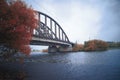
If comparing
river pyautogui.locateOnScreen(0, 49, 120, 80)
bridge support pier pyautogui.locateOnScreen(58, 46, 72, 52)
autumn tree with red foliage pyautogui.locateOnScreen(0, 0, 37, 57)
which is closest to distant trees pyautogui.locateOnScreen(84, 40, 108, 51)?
bridge support pier pyautogui.locateOnScreen(58, 46, 72, 52)

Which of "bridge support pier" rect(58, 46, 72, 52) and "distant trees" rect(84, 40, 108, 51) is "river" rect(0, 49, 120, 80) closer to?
"distant trees" rect(84, 40, 108, 51)

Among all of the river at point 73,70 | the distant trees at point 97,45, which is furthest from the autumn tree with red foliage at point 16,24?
the distant trees at point 97,45

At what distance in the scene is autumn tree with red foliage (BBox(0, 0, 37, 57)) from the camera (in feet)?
78.2

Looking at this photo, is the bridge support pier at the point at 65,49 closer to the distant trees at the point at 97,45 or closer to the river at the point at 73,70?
the distant trees at the point at 97,45

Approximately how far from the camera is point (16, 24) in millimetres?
24703

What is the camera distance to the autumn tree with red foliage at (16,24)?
78.2 feet

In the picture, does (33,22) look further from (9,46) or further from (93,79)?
(93,79)

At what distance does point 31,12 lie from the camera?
2703cm

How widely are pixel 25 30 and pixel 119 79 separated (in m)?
17.0

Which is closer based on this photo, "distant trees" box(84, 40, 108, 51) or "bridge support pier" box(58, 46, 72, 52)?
"distant trees" box(84, 40, 108, 51)

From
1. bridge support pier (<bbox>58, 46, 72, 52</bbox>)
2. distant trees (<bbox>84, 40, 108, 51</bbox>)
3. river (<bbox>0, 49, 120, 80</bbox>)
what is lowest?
river (<bbox>0, 49, 120, 80</bbox>)

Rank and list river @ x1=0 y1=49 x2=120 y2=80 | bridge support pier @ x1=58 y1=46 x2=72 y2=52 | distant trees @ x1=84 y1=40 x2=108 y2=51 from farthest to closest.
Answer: bridge support pier @ x1=58 y1=46 x2=72 y2=52 < distant trees @ x1=84 y1=40 x2=108 y2=51 < river @ x1=0 y1=49 x2=120 y2=80

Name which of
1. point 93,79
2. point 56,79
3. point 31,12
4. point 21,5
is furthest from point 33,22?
point 93,79

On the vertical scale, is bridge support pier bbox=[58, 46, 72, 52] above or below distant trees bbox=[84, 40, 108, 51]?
below
